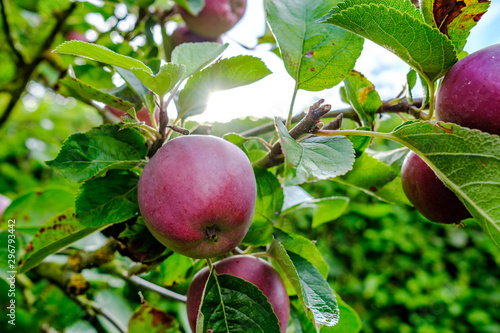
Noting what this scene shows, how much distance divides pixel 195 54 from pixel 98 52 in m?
0.18

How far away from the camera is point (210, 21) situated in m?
1.23

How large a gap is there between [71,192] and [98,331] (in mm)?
381

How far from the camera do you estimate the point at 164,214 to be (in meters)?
0.50

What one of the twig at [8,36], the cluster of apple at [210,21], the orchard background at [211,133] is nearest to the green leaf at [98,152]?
the orchard background at [211,133]

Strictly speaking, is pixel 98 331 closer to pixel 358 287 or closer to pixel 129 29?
pixel 129 29

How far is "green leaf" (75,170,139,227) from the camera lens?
575mm

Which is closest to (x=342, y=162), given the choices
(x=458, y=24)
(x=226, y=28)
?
(x=458, y=24)

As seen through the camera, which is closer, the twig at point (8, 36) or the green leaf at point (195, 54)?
the green leaf at point (195, 54)

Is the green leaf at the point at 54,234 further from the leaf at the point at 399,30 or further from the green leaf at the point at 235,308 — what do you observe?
the leaf at the point at 399,30

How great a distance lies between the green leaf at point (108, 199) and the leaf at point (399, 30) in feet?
1.28

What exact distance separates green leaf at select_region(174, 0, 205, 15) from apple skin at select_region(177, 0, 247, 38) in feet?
0.42

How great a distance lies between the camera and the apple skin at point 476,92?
0.46m

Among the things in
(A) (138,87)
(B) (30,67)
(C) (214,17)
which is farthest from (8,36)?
(A) (138,87)

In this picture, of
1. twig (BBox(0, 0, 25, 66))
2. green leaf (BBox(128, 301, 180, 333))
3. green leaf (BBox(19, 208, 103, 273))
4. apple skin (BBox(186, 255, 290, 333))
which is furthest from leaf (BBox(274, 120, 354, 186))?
twig (BBox(0, 0, 25, 66))
